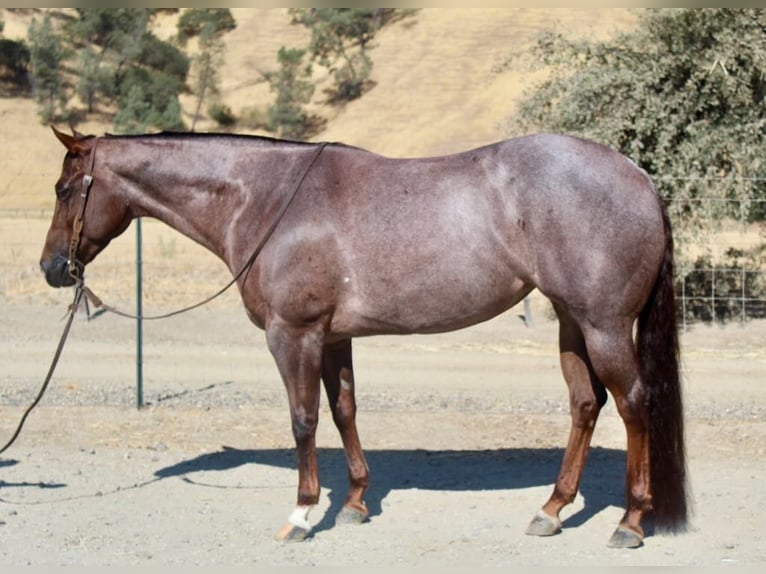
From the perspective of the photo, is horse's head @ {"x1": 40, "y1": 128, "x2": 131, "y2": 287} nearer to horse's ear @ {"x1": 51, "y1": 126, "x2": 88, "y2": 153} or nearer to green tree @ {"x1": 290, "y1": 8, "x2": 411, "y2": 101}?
horse's ear @ {"x1": 51, "y1": 126, "x2": 88, "y2": 153}

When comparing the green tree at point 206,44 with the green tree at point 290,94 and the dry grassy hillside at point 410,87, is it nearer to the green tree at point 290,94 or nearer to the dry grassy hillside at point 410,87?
the dry grassy hillside at point 410,87

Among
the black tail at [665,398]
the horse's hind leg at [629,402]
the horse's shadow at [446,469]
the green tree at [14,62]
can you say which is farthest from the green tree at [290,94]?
the horse's hind leg at [629,402]

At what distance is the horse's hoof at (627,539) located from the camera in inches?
235

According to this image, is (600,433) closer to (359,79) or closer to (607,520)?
(607,520)

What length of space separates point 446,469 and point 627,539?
2.05 meters

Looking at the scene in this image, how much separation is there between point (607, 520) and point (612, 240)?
5.89 feet

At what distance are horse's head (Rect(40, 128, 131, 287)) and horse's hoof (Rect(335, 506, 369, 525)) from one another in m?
2.08

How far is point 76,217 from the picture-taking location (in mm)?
6484

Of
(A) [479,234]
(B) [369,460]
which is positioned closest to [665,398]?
(A) [479,234]

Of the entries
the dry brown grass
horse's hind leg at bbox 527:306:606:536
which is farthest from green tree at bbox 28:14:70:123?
horse's hind leg at bbox 527:306:606:536

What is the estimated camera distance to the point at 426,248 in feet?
19.9

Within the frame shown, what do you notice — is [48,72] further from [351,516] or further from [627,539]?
[627,539]

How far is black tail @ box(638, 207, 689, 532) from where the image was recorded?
5.99 metres

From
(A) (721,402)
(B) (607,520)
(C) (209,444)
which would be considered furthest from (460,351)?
(B) (607,520)
